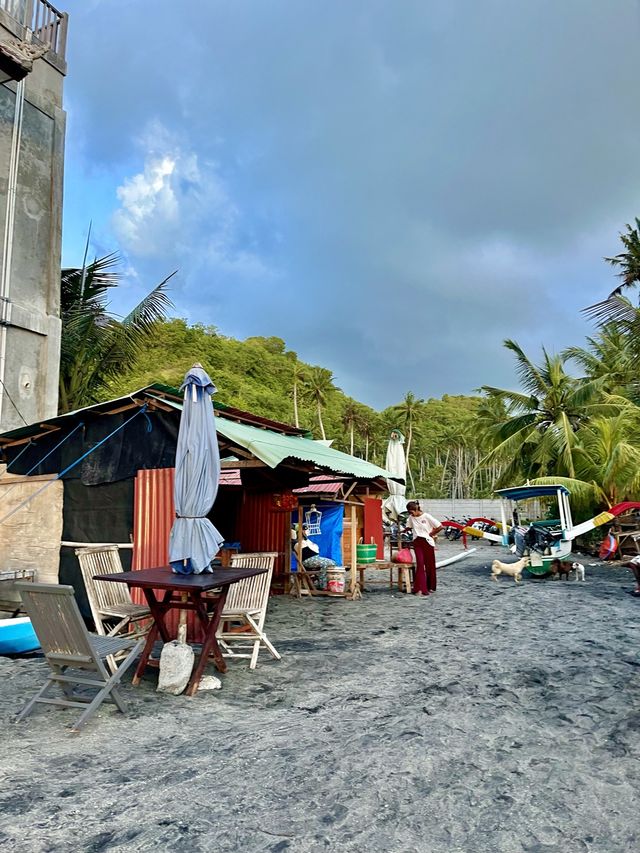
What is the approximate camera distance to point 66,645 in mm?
4250

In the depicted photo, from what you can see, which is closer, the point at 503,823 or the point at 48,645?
the point at 503,823

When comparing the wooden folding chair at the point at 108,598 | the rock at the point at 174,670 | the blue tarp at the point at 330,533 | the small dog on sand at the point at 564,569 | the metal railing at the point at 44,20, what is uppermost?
the metal railing at the point at 44,20

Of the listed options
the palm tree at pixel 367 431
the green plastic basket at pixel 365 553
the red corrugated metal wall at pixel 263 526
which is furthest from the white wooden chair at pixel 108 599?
the palm tree at pixel 367 431

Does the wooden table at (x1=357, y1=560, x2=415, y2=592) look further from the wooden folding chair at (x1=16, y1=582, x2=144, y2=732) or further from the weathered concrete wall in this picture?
the wooden folding chair at (x1=16, y1=582, x2=144, y2=732)

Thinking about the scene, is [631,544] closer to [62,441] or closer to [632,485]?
[632,485]

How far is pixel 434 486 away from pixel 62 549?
6140 cm

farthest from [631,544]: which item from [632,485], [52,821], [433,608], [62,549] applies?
[52,821]

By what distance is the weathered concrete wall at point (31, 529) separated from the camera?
27.2 feet

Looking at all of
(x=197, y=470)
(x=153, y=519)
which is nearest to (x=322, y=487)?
(x=153, y=519)

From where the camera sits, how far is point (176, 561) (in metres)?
5.62

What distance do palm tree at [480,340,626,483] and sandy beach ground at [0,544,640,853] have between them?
572 inches

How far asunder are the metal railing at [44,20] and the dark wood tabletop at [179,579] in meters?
11.4

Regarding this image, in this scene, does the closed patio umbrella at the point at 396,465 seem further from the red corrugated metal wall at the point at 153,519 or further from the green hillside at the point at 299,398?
the green hillside at the point at 299,398

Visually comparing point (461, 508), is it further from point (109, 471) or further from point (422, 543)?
point (109, 471)
